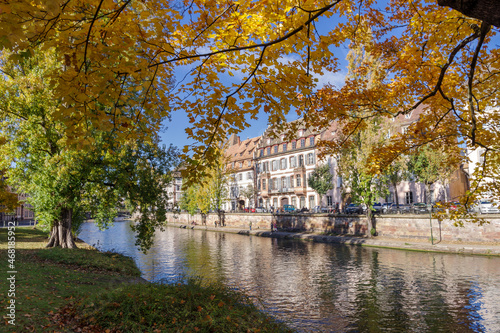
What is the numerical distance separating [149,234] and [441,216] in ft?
41.6

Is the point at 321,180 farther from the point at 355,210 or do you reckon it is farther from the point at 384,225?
Result: the point at 384,225

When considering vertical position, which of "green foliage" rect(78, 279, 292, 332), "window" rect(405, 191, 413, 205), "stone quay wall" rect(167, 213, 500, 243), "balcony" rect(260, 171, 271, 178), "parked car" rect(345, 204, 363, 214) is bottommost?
"stone quay wall" rect(167, 213, 500, 243)

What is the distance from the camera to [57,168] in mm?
15016

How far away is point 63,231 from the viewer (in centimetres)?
1912

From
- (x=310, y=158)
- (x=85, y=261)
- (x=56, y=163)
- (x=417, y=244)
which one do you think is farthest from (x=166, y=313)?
(x=310, y=158)

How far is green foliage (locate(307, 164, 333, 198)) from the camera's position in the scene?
160 ft

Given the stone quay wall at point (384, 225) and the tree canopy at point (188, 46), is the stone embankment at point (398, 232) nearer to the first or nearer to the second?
the stone quay wall at point (384, 225)

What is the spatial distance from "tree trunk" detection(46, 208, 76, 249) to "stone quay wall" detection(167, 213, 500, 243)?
21260 mm

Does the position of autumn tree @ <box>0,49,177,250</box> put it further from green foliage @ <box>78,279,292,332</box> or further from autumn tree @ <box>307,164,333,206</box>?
autumn tree @ <box>307,164,333,206</box>

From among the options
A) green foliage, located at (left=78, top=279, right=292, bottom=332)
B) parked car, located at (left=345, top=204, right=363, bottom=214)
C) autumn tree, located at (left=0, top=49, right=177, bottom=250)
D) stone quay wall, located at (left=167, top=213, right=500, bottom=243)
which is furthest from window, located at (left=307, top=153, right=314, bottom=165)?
green foliage, located at (left=78, top=279, right=292, bottom=332)

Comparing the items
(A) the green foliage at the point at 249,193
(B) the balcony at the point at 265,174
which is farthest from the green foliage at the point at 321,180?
(A) the green foliage at the point at 249,193

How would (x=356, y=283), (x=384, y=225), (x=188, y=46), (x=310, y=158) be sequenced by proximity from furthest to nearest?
(x=310, y=158), (x=384, y=225), (x=356, y=283), (x=188, y=46)

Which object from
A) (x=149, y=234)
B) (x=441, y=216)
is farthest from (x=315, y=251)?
(x=441, y=216)

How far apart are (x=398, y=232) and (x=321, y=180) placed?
18.4 metres
